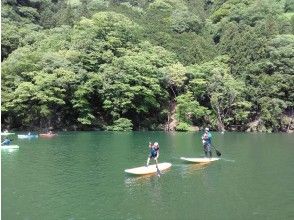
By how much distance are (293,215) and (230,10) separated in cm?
8087

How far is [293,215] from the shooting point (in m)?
18.2

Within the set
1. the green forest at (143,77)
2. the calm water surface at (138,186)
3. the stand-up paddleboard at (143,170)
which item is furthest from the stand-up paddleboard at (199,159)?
the green forest at (143,77)

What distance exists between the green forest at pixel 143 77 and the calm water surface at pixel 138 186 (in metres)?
25.0

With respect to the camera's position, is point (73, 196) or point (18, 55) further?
point (18, 55)

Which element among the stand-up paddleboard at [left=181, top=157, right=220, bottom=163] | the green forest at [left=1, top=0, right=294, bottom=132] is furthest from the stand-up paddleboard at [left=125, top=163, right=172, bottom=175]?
the green forest at [left=1, top=0, right=294, bottom=132]

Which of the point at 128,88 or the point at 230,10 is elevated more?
the point at 230,10

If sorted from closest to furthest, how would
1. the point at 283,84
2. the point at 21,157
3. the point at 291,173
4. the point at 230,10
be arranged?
the point at 291,173, the point at 21,157, the point at 283,84, the point at 230,10

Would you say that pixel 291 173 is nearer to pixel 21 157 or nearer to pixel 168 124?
pixel 21 157

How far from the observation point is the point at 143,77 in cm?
6494

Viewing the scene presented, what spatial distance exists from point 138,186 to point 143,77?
4252 centimetres

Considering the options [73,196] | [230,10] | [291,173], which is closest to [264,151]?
[291,173]

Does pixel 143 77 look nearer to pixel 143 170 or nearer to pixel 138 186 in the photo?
pixel 143 170

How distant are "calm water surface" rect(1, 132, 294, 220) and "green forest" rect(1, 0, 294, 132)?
25.0 metres

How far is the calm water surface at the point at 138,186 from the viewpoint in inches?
724
